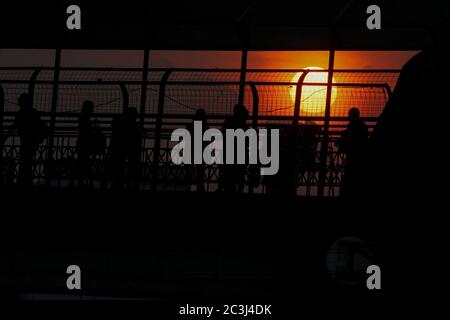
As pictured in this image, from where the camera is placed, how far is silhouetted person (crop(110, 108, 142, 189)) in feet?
38.2

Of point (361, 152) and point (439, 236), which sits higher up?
point (361, 152)

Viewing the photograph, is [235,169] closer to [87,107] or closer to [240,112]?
[240,112]

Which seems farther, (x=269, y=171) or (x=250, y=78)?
(x=250, y=78)

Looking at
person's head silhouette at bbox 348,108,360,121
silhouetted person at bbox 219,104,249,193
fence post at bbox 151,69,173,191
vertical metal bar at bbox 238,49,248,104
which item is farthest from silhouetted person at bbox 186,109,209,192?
person's head silhouette at bbox 348,108,360,121

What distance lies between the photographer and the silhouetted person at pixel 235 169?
1125 cm

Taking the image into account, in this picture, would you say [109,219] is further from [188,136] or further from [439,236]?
[439,236]

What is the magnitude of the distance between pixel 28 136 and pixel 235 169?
2358mm

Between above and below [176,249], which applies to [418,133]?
above

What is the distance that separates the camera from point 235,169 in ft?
37.3

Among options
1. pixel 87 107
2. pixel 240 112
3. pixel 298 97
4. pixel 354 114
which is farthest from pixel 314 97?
pixel 87 107

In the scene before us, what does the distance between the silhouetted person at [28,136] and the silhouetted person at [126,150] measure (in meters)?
0.81

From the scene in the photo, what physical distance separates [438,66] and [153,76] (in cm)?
815

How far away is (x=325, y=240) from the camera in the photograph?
10.5m
